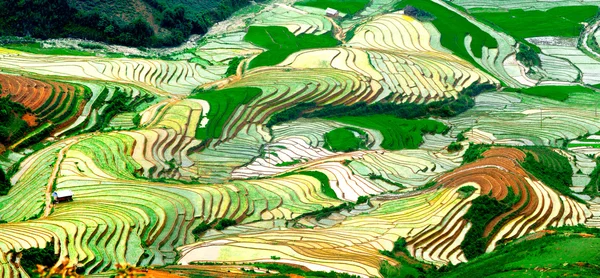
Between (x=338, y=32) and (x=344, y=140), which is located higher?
(x=338, y=32)

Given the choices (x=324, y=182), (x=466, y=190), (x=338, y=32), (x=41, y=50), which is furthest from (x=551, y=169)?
(x=41, y=50)

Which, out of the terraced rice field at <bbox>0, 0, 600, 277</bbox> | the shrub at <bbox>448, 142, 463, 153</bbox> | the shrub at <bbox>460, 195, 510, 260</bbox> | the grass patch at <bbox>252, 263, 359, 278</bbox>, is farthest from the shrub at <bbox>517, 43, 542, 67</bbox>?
the grass patch at <bbox>252, 263, 359, 278</bbox>

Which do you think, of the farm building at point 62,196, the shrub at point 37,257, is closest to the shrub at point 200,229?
the farm building at point 62,196

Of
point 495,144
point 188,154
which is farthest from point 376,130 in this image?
point 188,154

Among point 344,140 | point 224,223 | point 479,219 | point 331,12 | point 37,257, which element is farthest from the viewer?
point 331,12

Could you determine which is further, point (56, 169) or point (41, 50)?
point (41, 50)

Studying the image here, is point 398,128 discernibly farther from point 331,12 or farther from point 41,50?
point 331,12

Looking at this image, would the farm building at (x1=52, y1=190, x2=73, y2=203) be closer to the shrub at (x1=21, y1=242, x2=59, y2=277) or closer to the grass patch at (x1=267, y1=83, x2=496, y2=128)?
the shrub at (x1=21, y1=242, x2=59, y2=277)
